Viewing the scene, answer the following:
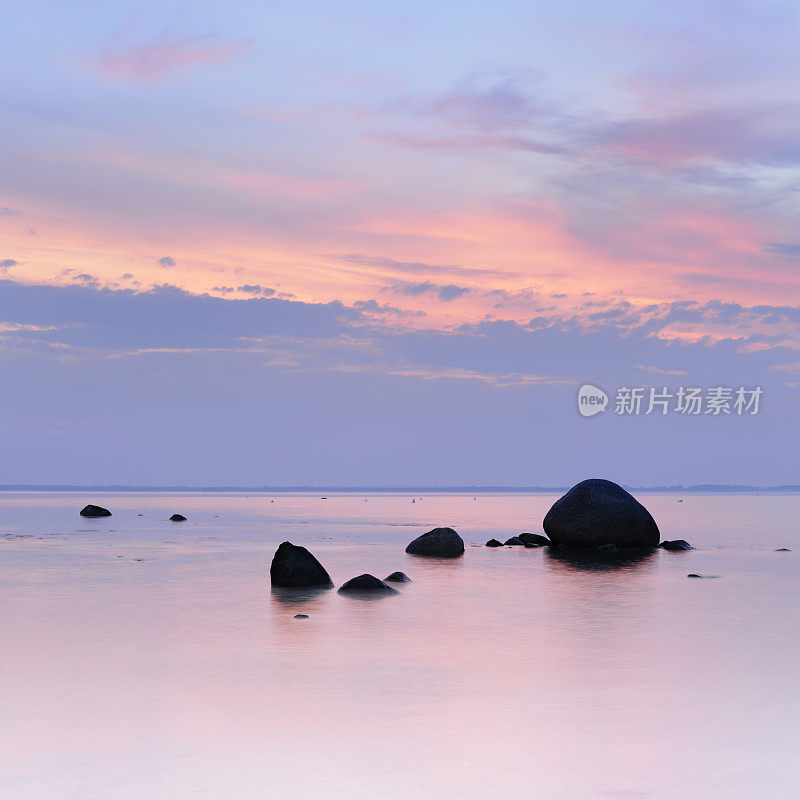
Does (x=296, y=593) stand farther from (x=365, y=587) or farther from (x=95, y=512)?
(x=95, y=512)

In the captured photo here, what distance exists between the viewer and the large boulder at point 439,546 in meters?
40.5

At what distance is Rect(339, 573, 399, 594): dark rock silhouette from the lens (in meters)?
25.8

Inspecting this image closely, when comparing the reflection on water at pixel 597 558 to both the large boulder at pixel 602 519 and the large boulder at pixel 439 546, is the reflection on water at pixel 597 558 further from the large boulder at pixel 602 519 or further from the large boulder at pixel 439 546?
the large boulder at pixel 439 546

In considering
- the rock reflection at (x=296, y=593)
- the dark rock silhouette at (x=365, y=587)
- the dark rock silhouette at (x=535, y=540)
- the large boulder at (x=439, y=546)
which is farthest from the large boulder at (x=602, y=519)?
the rock reflection at (x=296, y=593)

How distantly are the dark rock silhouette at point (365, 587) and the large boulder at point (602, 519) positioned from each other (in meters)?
18.4

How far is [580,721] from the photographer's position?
41.2ft

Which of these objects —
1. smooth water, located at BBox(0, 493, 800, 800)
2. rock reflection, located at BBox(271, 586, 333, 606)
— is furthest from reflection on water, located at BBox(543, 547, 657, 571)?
rock reflection, located at BBox(271, 586, 333, 606)

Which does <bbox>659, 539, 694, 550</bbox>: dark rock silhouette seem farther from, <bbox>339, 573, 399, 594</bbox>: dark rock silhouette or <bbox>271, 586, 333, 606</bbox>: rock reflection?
<bbox>271, 586, 333, 606</bbox>: rock reflection

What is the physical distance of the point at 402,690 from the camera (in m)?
14.5

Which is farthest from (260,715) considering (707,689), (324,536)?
(324,536)

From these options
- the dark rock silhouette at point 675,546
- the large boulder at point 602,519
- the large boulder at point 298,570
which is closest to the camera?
the large boulder at point 298,570

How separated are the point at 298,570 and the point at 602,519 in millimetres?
19193

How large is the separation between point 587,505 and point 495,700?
3004cm

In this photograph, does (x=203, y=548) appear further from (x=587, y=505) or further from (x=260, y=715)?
(x=260, y=715)
